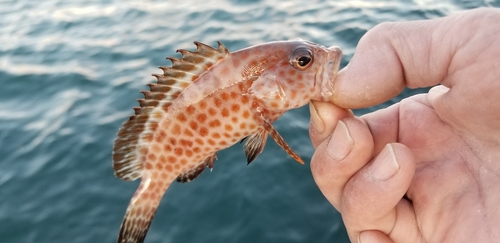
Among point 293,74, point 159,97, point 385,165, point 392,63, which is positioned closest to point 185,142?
point 159,97

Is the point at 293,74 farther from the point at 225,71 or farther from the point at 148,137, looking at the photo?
the point at 148,137

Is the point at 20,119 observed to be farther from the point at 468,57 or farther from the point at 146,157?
the point at 468,57

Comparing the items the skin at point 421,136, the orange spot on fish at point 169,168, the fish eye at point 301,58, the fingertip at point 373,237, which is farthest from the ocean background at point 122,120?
the fish eye at point 301,58

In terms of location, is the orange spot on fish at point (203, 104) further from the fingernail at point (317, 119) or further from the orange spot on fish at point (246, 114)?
the fingernail at point (317, 119)

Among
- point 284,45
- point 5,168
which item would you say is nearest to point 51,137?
Result: point 5,168

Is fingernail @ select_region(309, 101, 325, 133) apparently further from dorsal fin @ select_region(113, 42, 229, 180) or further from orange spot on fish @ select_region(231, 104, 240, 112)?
dorsal fin @ select_region(113, 42, 229, 180)

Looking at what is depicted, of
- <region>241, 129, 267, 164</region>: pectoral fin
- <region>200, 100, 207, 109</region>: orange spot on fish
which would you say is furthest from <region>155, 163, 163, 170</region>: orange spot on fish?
<region>241, 129, 267, 164</region>: pectoral fin
